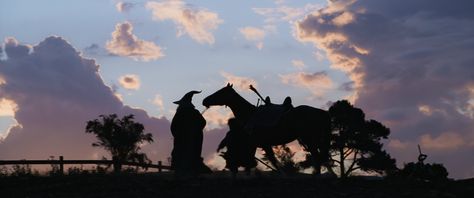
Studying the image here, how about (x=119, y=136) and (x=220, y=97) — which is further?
(x=119, y=136)

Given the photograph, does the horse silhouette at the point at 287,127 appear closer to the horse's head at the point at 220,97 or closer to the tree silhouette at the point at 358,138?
the horse's head at the point at 220,97

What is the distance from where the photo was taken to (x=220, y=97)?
1984 centimetres

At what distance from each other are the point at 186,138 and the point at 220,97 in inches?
83.4

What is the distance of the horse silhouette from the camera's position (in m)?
19.6

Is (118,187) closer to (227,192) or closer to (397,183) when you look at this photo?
(227,192)

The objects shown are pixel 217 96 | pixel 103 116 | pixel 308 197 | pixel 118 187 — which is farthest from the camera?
pixel 103 116

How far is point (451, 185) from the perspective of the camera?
1473 cm

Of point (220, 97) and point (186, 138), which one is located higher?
point (220, 97)

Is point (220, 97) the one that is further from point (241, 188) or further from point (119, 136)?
point (119, 136)

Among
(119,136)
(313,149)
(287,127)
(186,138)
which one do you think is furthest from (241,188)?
(119,136)

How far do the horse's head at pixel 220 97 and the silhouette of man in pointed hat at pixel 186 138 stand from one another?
1.17 meters

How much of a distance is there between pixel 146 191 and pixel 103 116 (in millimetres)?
22575

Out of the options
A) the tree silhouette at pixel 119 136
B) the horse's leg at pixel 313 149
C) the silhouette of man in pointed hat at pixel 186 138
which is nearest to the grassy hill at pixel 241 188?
the silhouette of man in pointed hat at pixel 186 138

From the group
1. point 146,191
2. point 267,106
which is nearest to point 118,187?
point 146,191
